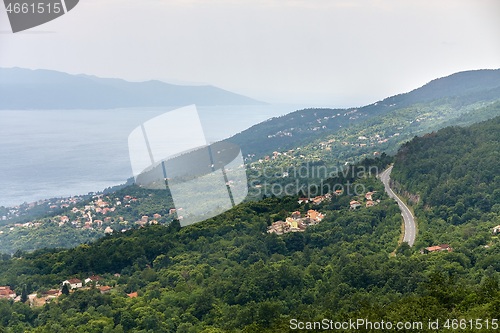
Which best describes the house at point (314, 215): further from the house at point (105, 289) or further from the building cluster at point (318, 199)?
the house at point (105, 289)

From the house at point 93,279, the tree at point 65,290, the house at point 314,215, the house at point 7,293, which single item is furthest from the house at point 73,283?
the house at point 314,215

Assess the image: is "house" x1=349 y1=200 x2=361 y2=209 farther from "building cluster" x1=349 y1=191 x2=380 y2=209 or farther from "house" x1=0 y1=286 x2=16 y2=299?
"house" x1=0 y1=286 x2=16 y2=299

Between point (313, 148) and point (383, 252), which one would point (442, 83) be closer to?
point (313, 148)

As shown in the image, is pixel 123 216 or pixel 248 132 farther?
pixel 248 132

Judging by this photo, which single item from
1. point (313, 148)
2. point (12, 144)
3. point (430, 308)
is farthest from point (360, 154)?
point (430, 308)

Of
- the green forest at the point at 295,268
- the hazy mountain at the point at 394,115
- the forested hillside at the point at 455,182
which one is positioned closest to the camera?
the green forest at the point at 295,268
